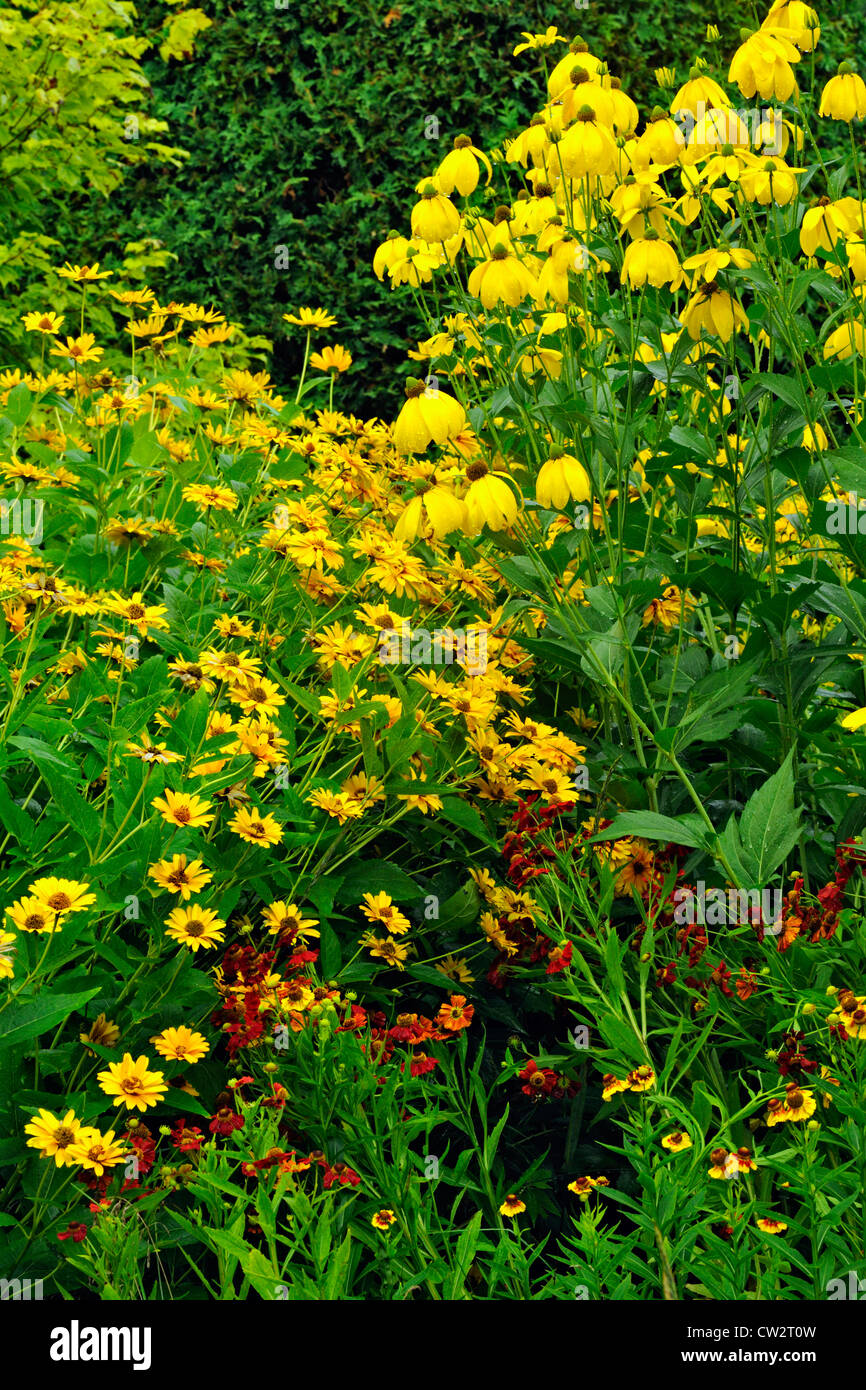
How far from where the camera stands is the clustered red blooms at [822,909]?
5.91ft

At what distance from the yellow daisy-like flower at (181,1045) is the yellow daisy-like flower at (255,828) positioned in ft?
0.84

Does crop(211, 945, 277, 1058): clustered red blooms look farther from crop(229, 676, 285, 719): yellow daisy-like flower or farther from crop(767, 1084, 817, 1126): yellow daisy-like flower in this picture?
crop(767, 1084, 817, 1126): yellow daisy-like flower

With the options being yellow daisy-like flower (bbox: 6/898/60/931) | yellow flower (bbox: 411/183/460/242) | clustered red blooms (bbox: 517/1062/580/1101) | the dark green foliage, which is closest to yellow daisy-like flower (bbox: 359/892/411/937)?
clustered red blooms (bbox: 517/1062/580/1101)

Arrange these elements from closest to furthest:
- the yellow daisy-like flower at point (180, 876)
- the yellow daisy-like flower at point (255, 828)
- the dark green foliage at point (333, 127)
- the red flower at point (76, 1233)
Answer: the red flower at point (76, 1233) → the yellow daisy-like flower at point (180, 876) → the yellow daisy-like flower at point (255, 828) → the dark green foliage at point (333, 127)

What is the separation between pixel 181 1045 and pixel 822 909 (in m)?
0.88

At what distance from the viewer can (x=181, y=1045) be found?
1679 millimetres

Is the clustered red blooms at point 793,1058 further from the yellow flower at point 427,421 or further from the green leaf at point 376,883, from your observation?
the yellow flower at point 427,421

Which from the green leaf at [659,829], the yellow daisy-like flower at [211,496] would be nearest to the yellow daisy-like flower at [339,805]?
the green leaf at [659,829]

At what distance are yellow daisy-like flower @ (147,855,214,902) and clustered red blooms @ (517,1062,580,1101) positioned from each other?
1.62 ft

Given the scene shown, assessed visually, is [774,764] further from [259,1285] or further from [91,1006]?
[259,1285]

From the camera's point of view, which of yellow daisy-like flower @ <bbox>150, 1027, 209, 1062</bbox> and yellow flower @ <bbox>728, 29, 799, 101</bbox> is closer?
yellow daisy-like flower @ <bbox>150, 1027, 209, 1062</bbox>

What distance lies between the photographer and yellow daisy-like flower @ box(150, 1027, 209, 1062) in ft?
5.47

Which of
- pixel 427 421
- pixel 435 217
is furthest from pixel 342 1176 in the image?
pixel 435 217

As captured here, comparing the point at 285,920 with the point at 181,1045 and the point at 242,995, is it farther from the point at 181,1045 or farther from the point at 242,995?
the point at 181,1045
